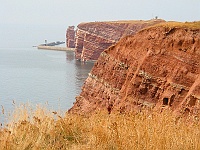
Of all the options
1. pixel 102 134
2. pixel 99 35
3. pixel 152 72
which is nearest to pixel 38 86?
pixel 152 72

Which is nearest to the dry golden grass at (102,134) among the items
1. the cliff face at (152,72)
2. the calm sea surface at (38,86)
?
the cliff face at (152,72)

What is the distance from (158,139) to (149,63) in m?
17.5

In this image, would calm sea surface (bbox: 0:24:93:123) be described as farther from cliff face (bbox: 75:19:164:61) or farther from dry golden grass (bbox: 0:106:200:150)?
dry golden grass (bbox: 0:106:200:150)

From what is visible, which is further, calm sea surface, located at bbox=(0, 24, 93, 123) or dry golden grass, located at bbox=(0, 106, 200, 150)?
calm sea surface, located at bbox=(0, 24, 93, 123)

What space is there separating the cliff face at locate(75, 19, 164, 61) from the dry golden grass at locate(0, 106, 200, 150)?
11491cm

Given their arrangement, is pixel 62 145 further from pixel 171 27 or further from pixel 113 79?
pixel 113 79

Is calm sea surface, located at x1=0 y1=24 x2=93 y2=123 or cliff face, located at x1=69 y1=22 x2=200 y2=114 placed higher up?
cliff face, located at x1=69 y1=22 x2=200 y2=114

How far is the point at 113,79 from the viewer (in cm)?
2766

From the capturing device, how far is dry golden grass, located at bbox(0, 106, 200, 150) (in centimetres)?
631

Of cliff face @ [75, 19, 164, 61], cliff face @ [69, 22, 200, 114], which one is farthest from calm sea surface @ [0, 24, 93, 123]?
cliff face @ [75, 19, 164, 61]

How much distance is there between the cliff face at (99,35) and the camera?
124750mm

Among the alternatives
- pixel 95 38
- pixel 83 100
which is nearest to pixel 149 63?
pixel 83 100

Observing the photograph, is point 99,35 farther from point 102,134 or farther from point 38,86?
point 102,134

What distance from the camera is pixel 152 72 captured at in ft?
76.4
